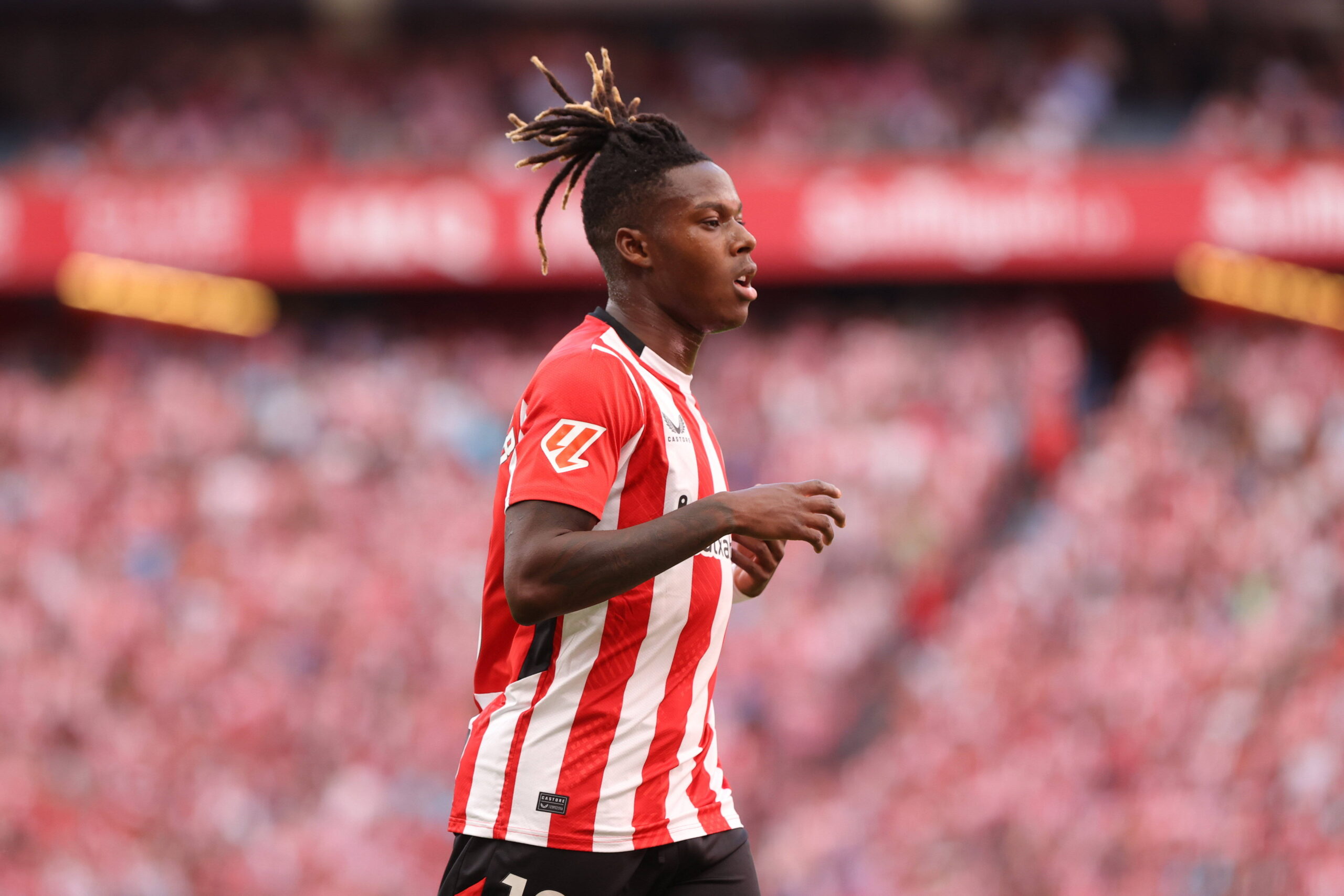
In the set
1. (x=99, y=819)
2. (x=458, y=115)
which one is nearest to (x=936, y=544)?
(x=99, y=819)

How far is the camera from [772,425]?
13938 millimetres

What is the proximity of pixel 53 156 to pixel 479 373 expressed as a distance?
6.45 meters

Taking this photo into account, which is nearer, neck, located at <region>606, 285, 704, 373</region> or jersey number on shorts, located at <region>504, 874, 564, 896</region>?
jersey number on shorts, located at <region>504, 874, 564, 896</region>

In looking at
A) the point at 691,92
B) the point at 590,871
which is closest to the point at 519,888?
the point at 590,871

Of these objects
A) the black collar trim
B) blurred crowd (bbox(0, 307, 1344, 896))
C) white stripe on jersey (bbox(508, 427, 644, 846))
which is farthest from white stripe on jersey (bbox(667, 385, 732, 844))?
blurred crowd (bbox(0, 307, 1344, 896))

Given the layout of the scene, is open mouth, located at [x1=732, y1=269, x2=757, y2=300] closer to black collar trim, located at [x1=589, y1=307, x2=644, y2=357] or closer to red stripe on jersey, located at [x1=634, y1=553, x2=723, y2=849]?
black collar trim, located at [x1=589, y1=307, x2=644, y2=357]

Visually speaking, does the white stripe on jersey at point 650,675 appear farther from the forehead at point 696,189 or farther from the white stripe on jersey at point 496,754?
the forehead at point 696,189

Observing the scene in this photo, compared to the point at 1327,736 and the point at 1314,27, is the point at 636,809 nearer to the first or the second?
the point at 1327,736

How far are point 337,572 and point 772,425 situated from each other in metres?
4.29

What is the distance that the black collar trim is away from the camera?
301 cm

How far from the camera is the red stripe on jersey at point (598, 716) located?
2770mm

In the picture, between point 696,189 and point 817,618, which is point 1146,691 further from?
point 696,189

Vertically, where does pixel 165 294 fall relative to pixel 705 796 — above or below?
above

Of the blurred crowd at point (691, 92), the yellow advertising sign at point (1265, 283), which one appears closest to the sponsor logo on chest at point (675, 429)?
the yellow advertising sign at point (1265, 283)
